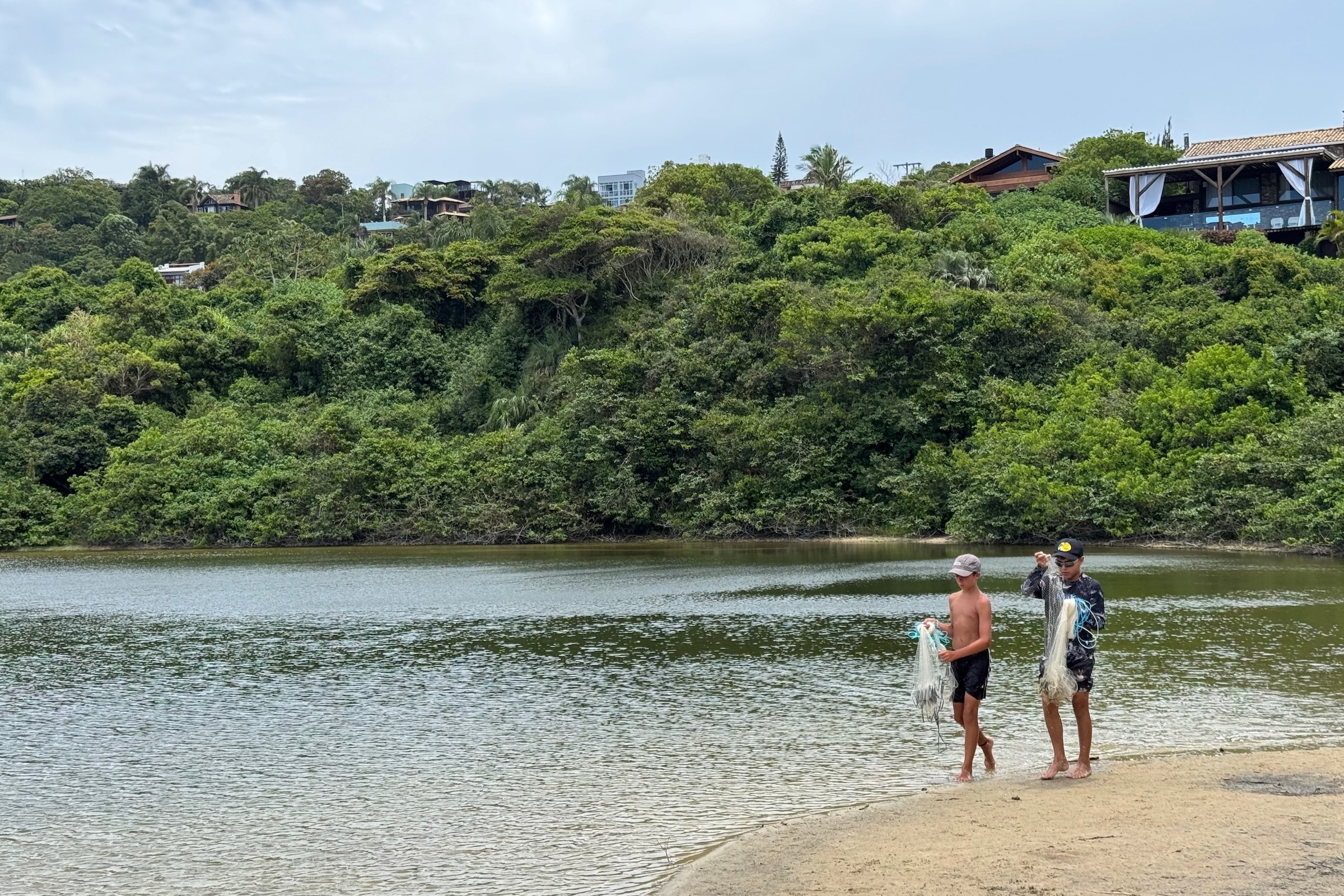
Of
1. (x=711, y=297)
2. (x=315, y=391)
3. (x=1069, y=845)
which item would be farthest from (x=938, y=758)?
(x=315, y=391)

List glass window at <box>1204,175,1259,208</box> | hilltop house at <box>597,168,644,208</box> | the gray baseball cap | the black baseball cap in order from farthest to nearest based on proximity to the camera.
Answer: hilltop house at <box>597,168,644,208</box>
glass window at <box>1204,175,1259,208</box>
the gray baseball cap
the black baseball cap

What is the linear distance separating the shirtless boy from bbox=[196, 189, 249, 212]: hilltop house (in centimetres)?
11844

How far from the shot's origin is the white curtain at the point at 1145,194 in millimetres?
53031

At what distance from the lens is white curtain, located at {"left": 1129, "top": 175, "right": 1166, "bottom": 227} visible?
53.0 meters

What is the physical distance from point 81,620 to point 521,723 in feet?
49.7

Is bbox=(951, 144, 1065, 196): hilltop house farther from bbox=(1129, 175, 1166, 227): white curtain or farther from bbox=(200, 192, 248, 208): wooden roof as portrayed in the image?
bbox=(200, 192, 248, 208): wooden roof

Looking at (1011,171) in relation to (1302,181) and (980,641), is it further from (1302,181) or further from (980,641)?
(980,641)

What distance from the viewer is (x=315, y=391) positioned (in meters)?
57.7

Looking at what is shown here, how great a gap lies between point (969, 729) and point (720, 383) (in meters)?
36.0

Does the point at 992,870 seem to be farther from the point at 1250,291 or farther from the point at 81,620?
the point at 1250,291

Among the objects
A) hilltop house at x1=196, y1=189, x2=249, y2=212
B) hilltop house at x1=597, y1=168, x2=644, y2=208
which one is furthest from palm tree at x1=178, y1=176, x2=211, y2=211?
hilltop house at x1=597, y1=168, x2=644, y2=208

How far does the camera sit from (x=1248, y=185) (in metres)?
52.6

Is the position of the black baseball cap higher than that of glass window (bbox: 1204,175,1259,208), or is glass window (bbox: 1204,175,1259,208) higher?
glass window (bbox: 1204,175,1259,208)

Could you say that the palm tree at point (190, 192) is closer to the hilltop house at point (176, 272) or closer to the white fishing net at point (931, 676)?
the hilltop house at point (176, 272)
